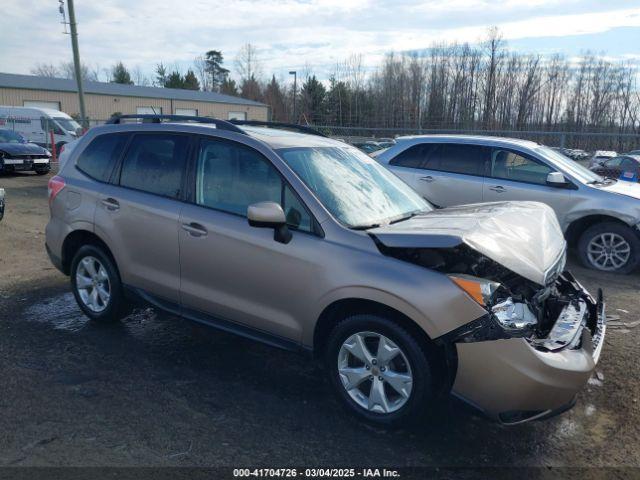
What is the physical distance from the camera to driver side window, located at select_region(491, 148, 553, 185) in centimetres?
776

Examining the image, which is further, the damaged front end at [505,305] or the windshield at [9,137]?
the windshield at [9,137]

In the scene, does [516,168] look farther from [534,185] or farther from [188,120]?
[188,120]

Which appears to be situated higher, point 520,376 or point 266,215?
point 266,215

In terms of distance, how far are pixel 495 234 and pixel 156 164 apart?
8.94ft

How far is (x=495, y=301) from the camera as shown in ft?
10.1

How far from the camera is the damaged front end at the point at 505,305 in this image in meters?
3.04

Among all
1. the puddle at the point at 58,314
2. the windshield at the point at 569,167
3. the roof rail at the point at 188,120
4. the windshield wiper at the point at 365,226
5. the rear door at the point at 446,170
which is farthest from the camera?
the rear door at the point at 446,170

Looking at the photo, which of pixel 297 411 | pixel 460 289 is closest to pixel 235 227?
pixel 297 411

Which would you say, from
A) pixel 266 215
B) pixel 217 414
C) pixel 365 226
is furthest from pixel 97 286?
pixel 365 226

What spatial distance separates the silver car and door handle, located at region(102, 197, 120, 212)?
4.70 metres

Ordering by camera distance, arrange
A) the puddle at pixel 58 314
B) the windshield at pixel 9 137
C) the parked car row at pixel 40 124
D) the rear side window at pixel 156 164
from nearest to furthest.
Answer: the rear side window at pixel 156 164
the puddle at pixel 58 314
the windshield at pixel 9 137
the parked car row at pixel 40 124

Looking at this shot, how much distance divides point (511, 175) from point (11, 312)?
657cm

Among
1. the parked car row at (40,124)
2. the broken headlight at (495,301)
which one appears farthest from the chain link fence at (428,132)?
the broken headlight at (495,301)

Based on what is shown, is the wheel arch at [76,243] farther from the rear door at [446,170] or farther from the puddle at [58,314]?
the rear door at [446,170]
